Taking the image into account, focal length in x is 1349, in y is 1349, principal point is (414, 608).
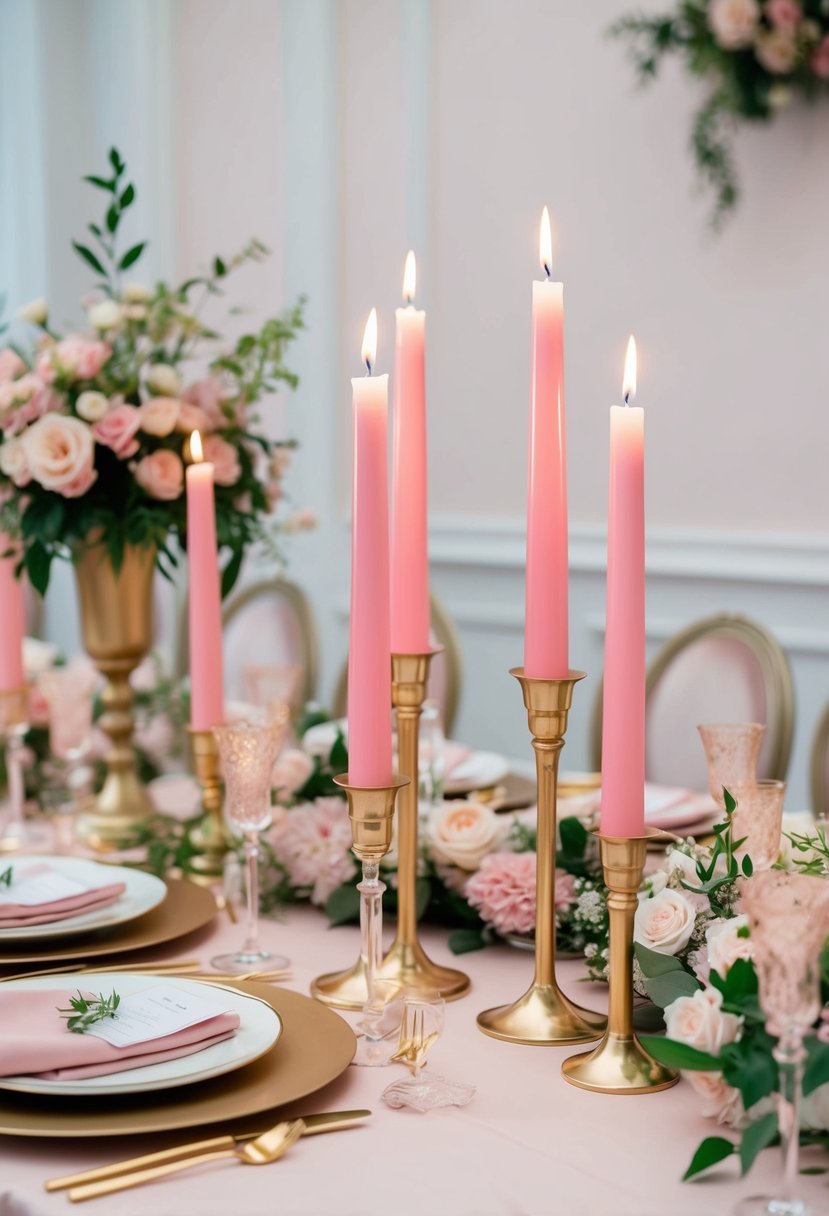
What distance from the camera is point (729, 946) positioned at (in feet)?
3.07

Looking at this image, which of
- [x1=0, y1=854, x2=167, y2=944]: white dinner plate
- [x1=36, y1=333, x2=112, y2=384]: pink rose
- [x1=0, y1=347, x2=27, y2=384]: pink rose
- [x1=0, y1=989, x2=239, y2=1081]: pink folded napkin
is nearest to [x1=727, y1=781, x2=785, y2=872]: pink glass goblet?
[x1=0, y1=989, x2=239, y2=1081]: pink folded napkin

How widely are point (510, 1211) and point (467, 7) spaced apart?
359 centimetres

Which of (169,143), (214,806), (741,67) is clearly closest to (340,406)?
(169,143)

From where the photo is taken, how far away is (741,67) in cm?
308

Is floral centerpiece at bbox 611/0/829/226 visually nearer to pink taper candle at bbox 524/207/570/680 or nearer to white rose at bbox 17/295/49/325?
white rose at bbox 17/295/49/325

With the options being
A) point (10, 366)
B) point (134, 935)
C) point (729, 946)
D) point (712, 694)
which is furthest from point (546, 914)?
point (712, 694)

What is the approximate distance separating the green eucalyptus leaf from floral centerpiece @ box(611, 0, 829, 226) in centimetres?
267

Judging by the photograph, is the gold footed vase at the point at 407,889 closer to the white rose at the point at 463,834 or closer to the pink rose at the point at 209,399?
the white rose at the point at 463,834

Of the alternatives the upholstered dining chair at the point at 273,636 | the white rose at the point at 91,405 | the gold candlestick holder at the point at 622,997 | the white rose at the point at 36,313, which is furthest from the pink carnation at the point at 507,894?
the upholstered dining chair at the point at 273,636

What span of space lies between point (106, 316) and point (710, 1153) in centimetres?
134

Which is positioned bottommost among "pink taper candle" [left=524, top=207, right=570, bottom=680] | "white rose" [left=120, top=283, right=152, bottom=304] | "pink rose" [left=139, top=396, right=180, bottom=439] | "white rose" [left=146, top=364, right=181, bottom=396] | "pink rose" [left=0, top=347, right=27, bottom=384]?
"pink taper candle" [left=524, top=207, right=570, bottom=680]

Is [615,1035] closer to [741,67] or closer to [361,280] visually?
[741,67]

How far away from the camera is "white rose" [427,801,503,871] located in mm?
1392

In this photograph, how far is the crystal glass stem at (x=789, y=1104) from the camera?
777 mm
